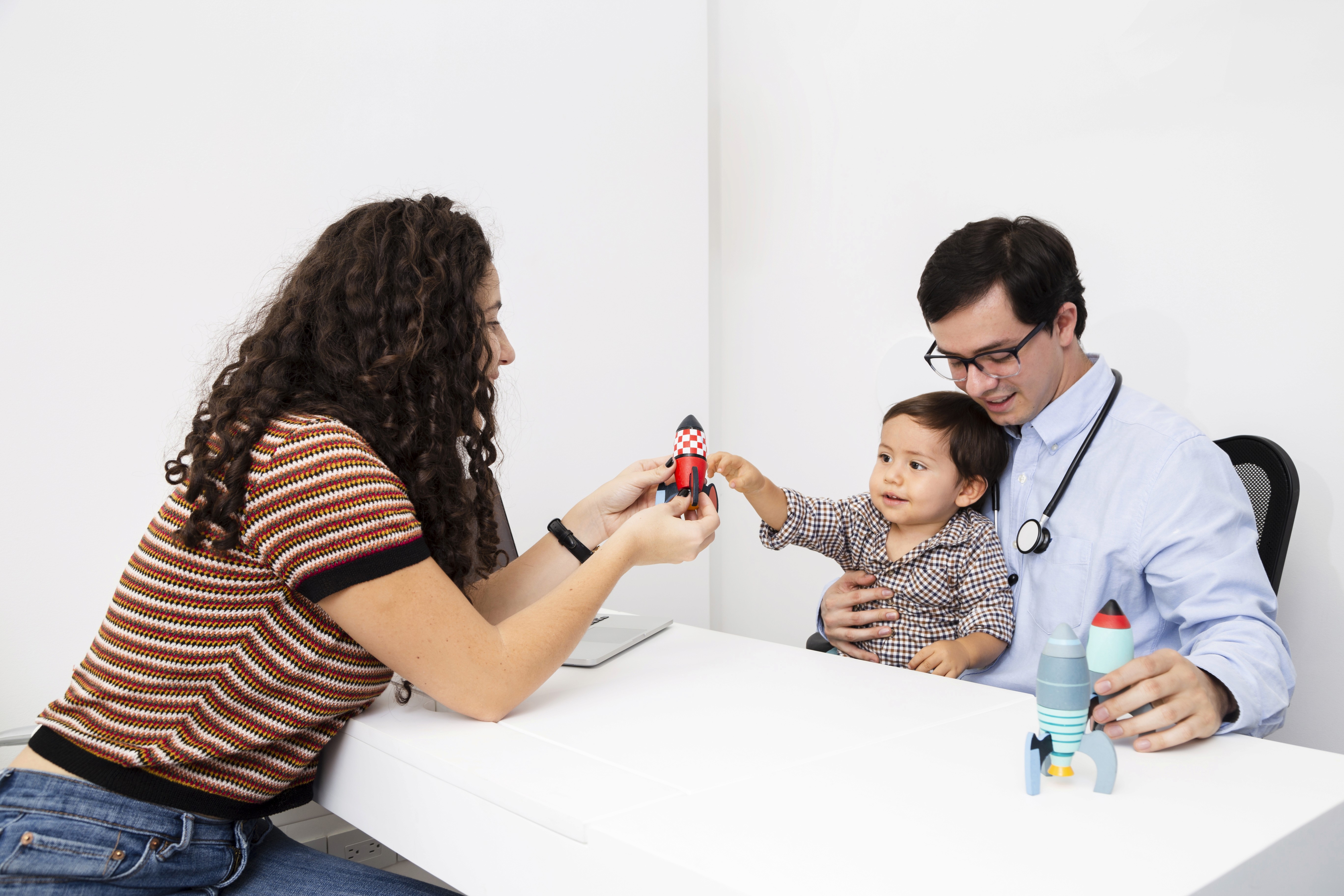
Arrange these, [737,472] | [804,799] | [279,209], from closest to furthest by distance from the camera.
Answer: [804,799], [737,472], [279,209]

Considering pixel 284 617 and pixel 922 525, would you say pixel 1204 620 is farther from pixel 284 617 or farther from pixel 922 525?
pixel 284 617

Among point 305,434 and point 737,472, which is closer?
point 305,434

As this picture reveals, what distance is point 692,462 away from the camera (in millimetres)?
1863

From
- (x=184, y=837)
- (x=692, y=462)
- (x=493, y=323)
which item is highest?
A: (x=493, y=323)

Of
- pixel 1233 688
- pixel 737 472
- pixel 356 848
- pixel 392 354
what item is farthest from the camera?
pixel 356 848

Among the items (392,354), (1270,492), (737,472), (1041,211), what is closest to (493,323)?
(392,354)

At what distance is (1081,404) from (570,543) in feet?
3.83

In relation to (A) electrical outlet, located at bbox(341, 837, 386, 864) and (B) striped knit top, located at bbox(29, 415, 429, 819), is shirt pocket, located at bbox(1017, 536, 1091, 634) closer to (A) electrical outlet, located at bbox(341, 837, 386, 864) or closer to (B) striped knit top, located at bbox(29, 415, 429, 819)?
(B) striped knit top, located at bbox(29, 415, 429, 819)

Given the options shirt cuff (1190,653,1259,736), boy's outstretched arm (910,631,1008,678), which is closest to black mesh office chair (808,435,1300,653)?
boy's outstretched arm (910,631,1008,678)

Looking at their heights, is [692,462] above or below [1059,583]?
above

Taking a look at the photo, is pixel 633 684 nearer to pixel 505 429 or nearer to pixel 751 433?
pixel 505 429

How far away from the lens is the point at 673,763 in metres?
1.25

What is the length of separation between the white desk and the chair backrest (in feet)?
2.36

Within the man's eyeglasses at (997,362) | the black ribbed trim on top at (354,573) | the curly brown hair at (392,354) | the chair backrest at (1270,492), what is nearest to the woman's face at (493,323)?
the curly brown hair at (392,354)
